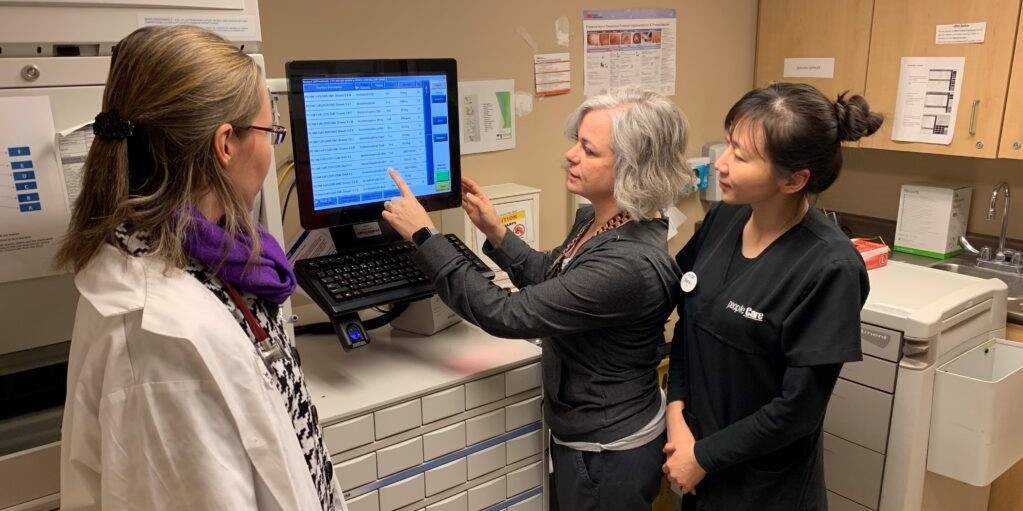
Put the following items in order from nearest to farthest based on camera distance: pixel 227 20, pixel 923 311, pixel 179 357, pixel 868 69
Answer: pixel 179 357 → pixel 227 20 → pixel 923 311 → pixel 868 69

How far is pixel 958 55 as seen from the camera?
7.58 feet

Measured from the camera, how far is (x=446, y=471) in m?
1.49

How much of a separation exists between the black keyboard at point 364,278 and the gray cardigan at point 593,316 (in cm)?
10

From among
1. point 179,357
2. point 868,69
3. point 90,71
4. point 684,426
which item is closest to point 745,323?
point 684,426

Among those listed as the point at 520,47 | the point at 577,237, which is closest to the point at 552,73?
the point at 520,47

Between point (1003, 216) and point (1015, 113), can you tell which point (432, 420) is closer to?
point (1015, 113)

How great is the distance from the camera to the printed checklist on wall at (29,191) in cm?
108

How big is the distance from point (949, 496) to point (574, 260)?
1.32 meters

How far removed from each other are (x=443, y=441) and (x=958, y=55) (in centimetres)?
201

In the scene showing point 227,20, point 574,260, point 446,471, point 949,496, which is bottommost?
point 949,496

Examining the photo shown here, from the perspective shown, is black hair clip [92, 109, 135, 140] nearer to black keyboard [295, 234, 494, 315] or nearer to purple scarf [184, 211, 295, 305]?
purple scarf [184, 211, 295, 305]

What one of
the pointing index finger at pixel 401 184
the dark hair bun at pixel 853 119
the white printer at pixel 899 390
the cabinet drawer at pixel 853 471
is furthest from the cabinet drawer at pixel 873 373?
the pointing index finger at pixel 401 184

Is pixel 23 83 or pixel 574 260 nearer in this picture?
pixel 23 83

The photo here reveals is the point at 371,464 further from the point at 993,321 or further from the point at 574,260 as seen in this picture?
the point at 993,321
